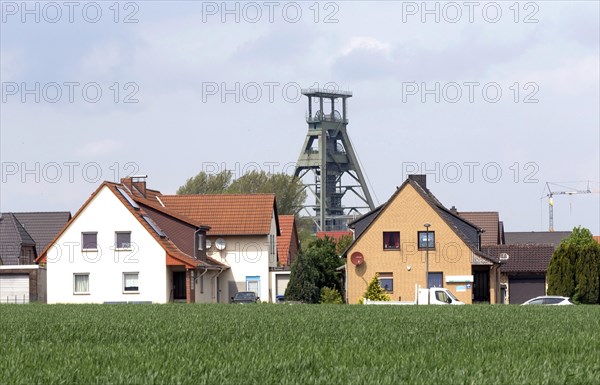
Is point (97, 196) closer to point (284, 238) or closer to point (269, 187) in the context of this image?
point (284, 238)

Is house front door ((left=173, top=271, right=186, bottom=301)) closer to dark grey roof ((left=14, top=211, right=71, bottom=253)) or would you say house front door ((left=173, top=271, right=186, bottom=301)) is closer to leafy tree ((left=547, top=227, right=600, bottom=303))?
leafy tree ((left=547, top=227, right=600, bottom=303))

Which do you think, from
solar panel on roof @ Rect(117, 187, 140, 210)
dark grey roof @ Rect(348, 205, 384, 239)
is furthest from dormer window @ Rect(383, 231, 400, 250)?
solar panel on roof @ Rect(117, 187, 140, 210)

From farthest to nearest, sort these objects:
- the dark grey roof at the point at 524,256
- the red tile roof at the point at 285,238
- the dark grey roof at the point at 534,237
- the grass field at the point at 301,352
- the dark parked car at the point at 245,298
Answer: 1. the dark grey roof at the point at 534,237
2. the red tile roof at the point at 285,238
3. the dark grey roof at the point at 524,256
4. the dark parked car at the point at 245,298
5. the grass field at the point at 301,352

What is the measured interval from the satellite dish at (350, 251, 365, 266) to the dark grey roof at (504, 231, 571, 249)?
47399 millimetres

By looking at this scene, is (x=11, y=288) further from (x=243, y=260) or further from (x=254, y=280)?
(x=254, y=280)

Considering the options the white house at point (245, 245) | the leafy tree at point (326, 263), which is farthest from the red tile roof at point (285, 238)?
the leafy tree at point (326, 263)

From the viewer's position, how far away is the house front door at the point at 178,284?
2719 inches

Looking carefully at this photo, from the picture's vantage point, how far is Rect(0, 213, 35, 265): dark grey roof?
83750 mm

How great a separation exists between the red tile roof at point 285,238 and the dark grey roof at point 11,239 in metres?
18.2

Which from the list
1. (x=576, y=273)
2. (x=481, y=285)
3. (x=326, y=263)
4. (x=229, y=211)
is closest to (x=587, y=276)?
(x=576, y=273)

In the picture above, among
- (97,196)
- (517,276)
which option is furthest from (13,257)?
(517,276)

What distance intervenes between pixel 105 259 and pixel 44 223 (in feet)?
88.1

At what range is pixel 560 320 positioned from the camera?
30.7 metres

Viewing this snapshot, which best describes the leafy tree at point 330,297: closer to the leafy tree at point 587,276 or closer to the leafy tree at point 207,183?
the leafy tree at point 587,276
